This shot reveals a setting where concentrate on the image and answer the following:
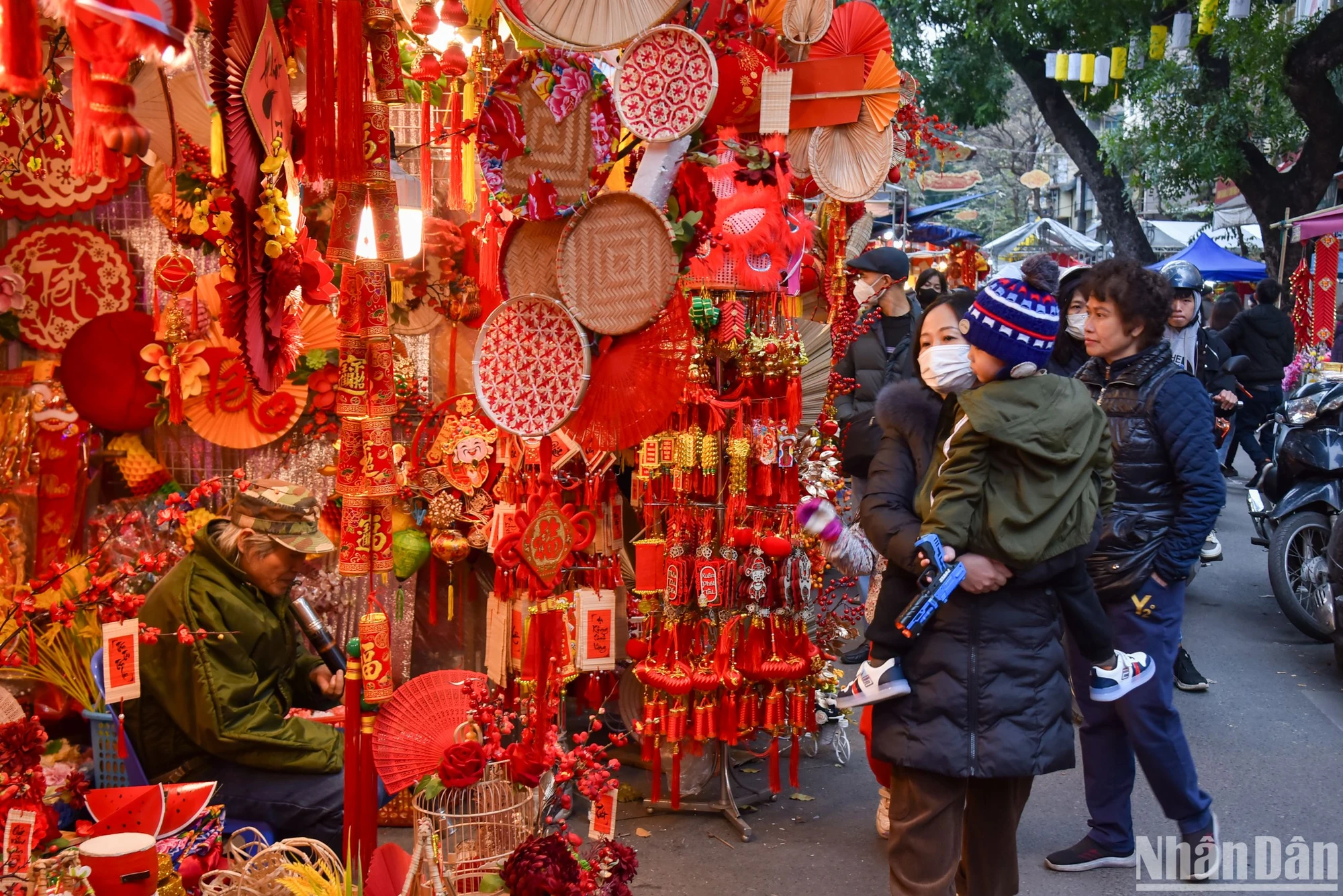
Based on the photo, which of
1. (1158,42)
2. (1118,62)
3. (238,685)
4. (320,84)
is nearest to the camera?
(320,84)

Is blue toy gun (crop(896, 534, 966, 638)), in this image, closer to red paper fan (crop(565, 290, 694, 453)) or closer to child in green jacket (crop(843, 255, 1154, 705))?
child in green jacket (crop(843, 255, 1154, 705))

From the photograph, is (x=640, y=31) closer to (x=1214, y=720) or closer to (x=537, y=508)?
(x=537, y=508)

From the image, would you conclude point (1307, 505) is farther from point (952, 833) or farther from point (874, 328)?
point (952, 833)

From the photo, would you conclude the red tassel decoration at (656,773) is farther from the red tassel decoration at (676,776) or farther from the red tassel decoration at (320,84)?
the red tassel decoration at (320,84)

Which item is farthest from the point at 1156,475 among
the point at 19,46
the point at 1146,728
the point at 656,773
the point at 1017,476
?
the point at 19,46

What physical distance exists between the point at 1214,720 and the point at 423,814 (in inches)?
159

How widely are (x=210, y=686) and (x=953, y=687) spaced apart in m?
2.09

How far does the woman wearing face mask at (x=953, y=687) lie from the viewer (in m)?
2.67

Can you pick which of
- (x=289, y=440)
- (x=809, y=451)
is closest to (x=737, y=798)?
(x=809, y=451)

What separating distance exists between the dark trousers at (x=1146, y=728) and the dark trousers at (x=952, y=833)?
0.78 meters

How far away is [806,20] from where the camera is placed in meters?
3.75

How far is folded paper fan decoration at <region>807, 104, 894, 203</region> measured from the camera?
3.85 m

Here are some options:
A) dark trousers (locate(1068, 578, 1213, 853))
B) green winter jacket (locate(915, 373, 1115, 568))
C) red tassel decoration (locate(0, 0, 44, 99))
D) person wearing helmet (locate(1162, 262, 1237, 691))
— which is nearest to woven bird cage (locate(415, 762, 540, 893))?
green winter jacket (locate(915, 373, 1115, 568))

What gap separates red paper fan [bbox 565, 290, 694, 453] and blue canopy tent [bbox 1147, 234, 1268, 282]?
14.8 m
